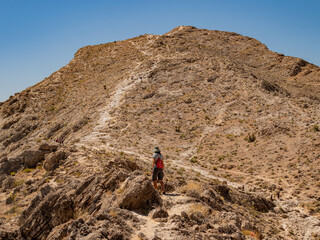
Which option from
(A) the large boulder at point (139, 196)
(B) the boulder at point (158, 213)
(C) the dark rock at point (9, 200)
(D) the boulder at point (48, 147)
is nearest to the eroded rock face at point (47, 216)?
(A) the large boulder at point (139, 196)

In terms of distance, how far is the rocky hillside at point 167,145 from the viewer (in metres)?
10.6

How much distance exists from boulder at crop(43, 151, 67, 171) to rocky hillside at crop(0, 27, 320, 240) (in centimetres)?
13

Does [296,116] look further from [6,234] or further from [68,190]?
[6,234]

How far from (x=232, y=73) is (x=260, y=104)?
994cm

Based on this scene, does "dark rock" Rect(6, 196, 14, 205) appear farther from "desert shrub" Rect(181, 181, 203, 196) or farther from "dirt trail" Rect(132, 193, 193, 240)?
"desert shrub" Rect(181, 181, 203, 196)

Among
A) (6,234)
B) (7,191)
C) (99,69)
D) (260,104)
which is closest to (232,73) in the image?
(260,104)

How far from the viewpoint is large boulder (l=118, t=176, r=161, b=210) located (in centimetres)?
1020

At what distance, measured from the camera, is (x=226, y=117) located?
35.9 metres

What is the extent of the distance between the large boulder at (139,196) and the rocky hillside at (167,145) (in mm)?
47

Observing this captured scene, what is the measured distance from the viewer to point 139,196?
10.4 metres

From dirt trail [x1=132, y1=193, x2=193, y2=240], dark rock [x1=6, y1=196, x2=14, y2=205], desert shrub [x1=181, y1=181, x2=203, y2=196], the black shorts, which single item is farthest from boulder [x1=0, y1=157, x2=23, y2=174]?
desert shrub [x1=181, y1=181, x2=203, y2=196]

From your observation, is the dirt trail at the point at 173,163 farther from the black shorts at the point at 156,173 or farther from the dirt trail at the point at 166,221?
the black shorts at the point at 156,173

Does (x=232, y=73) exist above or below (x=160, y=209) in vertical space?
above

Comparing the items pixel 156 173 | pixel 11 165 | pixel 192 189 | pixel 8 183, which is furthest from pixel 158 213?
pixel 11 165
